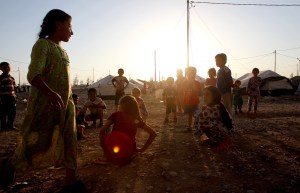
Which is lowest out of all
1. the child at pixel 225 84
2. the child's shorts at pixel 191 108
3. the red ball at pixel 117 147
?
the red ball at pixel 117 147

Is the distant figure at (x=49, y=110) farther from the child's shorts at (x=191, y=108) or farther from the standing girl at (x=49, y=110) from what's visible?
the child's shorts at (x=191, y=108)

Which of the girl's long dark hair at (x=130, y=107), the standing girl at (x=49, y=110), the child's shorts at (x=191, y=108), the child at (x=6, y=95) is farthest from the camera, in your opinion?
the child at (x=6, y=95)

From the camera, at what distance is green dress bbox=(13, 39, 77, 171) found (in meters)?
3.04

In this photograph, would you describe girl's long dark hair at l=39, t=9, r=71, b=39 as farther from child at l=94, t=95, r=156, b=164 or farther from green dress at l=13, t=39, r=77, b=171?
child at l=94, t=95, r=156, b=164

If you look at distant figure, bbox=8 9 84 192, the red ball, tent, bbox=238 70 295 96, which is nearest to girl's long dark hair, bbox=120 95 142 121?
the red ball

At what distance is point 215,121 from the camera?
5.62 meters

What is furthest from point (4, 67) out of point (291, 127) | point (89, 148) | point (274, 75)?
point (274, 75)

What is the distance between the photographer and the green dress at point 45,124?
3.04 meters

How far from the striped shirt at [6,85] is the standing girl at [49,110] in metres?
6.16

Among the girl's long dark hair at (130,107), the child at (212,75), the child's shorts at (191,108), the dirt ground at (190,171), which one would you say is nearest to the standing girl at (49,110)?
the dirt ground at (190,171)

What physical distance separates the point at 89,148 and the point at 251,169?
3.05 metres

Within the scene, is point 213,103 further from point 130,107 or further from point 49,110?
point 49,110

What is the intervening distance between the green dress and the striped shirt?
6.27 metres

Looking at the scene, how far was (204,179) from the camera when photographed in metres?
3.91
